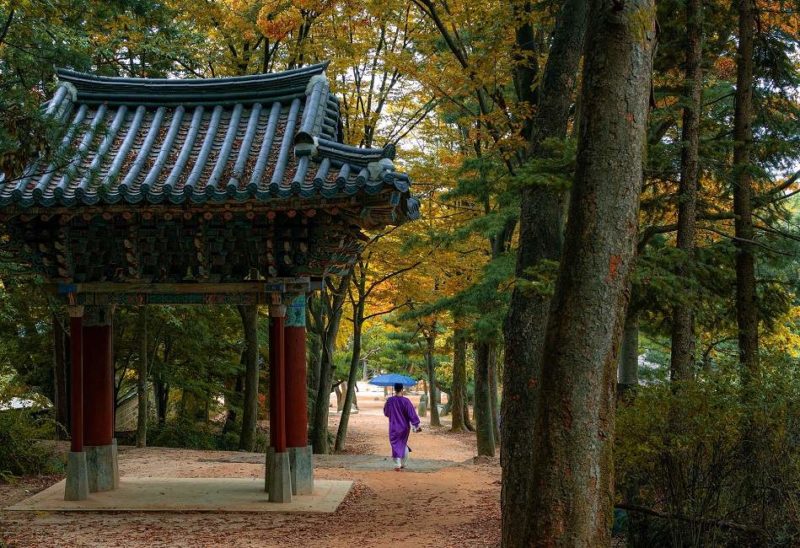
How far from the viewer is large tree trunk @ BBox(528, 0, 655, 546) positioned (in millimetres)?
4945

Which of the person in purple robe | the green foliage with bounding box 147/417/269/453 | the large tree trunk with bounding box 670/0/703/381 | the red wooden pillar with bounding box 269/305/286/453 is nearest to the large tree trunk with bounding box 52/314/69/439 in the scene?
the green foliage with bounding box 147/417/269/453

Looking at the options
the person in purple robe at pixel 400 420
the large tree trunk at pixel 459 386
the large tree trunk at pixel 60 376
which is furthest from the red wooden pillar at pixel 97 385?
the large tree trunk at pixel 459 386

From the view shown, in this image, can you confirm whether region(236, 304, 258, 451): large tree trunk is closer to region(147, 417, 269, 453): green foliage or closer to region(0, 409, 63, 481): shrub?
region(147, 417, 269, 453): green foliage

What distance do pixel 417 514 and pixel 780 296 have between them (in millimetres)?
5817

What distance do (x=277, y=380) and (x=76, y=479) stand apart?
3.16 meters

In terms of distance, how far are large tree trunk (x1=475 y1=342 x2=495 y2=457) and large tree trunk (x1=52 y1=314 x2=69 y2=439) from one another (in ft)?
31.8

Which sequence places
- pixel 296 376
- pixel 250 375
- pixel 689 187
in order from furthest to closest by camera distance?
pixel 250 375, pixel 296 376, pixel 689 187

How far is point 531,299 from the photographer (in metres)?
A: 8.11

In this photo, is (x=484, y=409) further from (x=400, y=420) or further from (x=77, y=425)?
(x=77, y=425)

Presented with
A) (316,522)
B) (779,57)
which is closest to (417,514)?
(316,522)

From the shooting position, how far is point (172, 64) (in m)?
18.5

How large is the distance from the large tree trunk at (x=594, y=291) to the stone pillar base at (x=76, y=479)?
323 inches

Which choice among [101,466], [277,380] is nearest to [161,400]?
[101,466]

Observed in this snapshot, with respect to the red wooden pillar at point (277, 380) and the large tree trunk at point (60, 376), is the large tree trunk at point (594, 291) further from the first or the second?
the large tree trunk at point (60, 376)
